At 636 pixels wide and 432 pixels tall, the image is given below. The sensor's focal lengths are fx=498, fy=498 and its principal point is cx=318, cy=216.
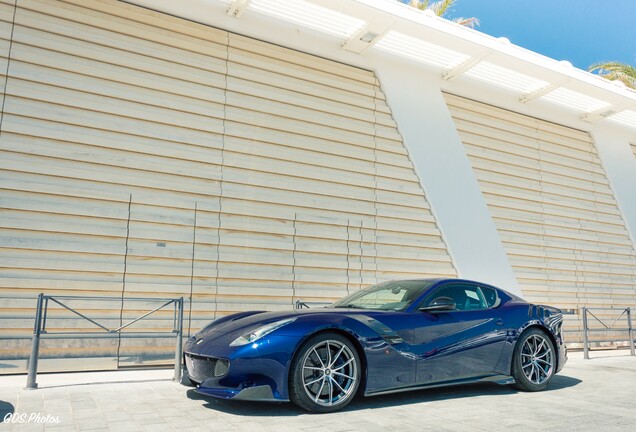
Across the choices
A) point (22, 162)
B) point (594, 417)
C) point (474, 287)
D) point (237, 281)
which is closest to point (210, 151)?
point (237, 281)

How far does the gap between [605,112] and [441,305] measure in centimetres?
982

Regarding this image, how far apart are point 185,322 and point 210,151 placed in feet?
8.21

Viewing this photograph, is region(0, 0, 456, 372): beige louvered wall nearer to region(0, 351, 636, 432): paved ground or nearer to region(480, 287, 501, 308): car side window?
region(0, 351, 636, 432): paved ground

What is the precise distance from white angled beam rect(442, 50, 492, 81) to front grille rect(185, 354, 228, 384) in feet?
25.6

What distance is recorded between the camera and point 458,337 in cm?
452

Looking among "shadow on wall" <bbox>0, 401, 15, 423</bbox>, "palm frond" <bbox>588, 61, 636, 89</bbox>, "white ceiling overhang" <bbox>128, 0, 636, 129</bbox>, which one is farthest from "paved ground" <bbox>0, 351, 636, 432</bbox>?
"palm frond" <bbox>588, 61, 636, 89</bbox>

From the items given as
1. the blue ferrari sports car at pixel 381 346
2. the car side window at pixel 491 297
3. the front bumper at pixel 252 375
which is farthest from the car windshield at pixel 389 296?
the front bumper at pixel 252 375

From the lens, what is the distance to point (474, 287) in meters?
Result: 5.08

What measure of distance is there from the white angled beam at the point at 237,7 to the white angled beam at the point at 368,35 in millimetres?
1944

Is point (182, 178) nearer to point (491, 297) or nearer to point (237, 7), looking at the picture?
point (237, 7)

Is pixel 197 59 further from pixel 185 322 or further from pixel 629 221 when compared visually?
pixel 629 221

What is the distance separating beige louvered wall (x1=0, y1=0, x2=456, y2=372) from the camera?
6234 mm

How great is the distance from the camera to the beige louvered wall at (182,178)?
20.5 feet

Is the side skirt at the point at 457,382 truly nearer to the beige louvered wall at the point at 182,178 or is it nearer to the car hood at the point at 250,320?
the car hood at the point at 250,320
